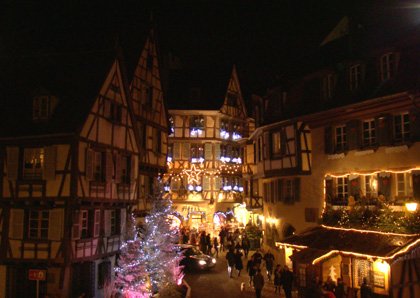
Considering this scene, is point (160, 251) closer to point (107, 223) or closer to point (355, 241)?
point (107, 223)

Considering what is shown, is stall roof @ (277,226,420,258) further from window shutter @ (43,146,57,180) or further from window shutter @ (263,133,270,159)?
window shutter @ (43,146,57,180)

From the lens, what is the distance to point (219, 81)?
171 feet

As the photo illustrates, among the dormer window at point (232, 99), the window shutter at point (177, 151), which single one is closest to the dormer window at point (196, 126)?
the window shutter at point (177, 151)

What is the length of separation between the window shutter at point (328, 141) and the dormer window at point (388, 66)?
4.22 metres

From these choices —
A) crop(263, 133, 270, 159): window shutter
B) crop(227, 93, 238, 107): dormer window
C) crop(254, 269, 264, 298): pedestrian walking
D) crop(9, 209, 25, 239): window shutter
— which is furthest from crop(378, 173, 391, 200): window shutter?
crop(227, 93, 238, 107): dormer window

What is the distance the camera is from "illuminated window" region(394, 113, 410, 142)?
21.5 m

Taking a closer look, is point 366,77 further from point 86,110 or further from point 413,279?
point 86,110

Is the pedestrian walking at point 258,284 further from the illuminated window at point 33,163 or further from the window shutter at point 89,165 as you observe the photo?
the illuminated window at point 33,163

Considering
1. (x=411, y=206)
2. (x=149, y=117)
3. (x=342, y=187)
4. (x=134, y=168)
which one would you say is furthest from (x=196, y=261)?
(x=411, y=206)

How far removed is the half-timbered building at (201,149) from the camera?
1953 inches

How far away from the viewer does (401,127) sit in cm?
2181

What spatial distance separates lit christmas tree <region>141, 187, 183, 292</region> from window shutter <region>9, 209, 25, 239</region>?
612 centimetres

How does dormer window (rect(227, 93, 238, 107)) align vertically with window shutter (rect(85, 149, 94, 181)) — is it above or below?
above

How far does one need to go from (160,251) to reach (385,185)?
37.1 ft
